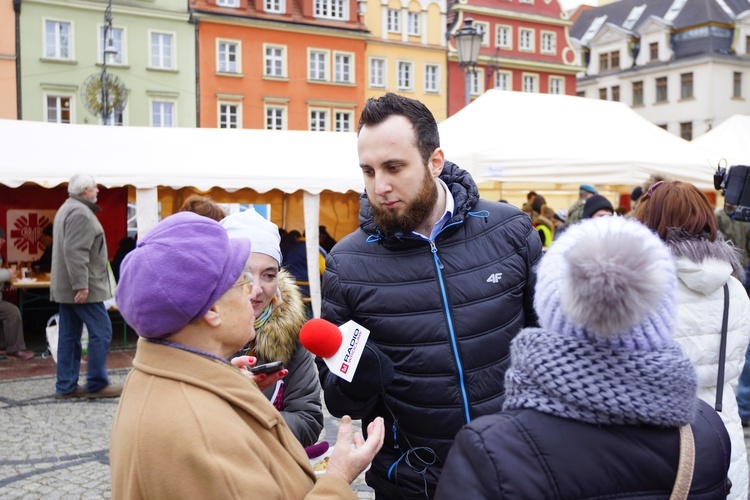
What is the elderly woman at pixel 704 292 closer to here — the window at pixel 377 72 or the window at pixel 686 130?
the window at pixel 377 72

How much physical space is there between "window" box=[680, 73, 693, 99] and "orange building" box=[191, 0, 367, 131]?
22.6m

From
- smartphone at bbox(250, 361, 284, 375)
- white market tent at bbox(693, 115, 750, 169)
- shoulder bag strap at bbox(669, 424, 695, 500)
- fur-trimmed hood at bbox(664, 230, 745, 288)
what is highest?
white market tent at bbox(693, 115, 750, 169)

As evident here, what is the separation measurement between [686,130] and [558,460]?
163 feet

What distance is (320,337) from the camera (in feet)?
6.40

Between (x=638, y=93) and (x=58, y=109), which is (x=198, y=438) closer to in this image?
(x=58, y=109)

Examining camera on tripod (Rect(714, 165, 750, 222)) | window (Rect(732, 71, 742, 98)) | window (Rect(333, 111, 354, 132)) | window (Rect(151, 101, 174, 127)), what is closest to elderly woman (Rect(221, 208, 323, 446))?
camera on tripod (Rect(714, 165, 750, 222))

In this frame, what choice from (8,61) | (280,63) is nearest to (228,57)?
(280,63)

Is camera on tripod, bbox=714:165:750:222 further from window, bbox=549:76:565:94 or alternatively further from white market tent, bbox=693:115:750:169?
window, bbox=549:76:565:94

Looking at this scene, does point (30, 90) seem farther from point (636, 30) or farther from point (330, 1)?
point (636, 30)

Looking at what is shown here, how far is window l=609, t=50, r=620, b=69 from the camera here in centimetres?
5141

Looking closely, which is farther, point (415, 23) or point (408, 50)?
point (415, 23)

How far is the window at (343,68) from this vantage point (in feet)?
119

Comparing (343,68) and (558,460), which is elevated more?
(343,68)

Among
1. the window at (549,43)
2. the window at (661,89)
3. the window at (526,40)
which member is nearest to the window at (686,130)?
the window at (661,89)
